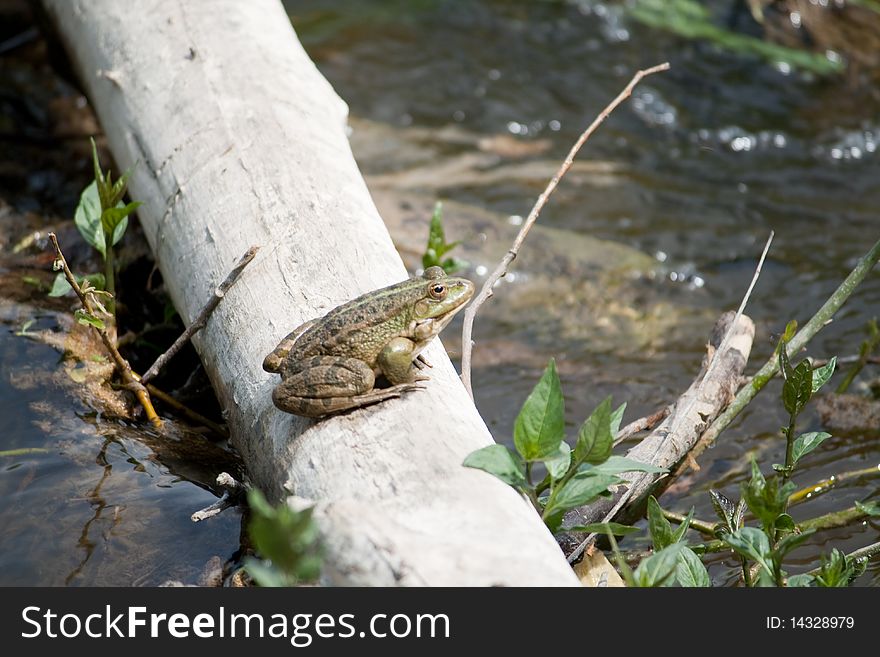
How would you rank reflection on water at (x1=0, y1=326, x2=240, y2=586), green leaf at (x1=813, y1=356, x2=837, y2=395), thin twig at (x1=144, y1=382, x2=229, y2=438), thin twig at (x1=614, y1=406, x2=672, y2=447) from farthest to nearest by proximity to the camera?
thin twig at (x1=144, y1=382, x2=229, y2=438), thin twig at (x1=614, y1=406, x2=672, y2=447), green leaf at (x1=813, y1=356, x2=837, y2=395), reflection on water at (x1=0, y1=326, x2=240, y2=586)

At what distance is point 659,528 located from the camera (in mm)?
3613

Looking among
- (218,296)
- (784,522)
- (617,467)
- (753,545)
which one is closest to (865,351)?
(784,522)

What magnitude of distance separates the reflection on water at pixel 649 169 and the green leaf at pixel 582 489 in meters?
1.46

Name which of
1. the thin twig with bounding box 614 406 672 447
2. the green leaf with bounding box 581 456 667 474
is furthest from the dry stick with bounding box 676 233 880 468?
the green leaf with bounding box 581 456 667 474

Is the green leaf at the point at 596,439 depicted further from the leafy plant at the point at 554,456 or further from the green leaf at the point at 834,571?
the green leaf at the point at 834,571

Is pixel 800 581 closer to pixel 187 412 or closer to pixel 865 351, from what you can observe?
pixel 865 351

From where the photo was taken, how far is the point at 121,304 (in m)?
5.40

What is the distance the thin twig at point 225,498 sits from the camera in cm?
385

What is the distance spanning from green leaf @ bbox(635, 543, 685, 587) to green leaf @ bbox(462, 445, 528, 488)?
502mm

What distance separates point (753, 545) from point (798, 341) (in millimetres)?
1361

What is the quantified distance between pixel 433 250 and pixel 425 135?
3736mm

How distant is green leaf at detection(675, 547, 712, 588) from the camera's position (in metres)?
3.46

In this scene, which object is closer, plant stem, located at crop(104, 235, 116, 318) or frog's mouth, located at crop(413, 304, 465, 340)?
frog's mouth, located at crop(413, 304, 465, 340)

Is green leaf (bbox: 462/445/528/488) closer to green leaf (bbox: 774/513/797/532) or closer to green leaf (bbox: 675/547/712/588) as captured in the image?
green leaf (bbox: 675/547/712/588)
